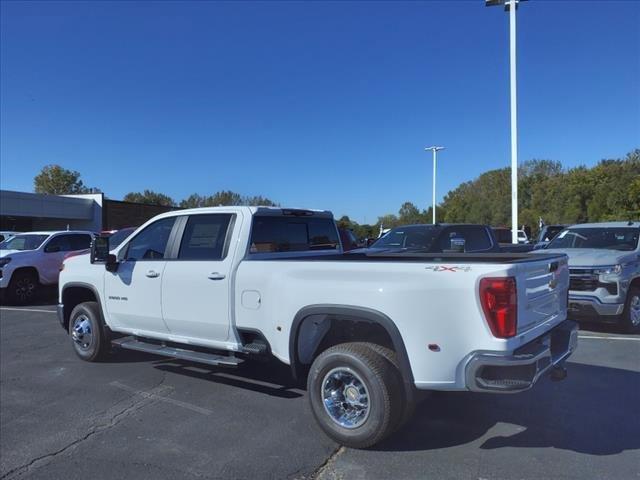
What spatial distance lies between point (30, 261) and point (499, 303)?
1281 centimetres

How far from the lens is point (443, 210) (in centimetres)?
8869

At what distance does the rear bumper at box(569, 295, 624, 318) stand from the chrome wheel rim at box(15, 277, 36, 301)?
12407 mm

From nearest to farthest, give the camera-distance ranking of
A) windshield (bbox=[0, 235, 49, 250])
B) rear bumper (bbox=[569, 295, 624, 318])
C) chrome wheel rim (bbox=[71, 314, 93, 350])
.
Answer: chrome wheel rim (bbox=[71, 314, 93, 350]) → rear bumper (bbox=[569, 295, 624, 318]) → windshield (bbox=[0, 235, 49, 250])

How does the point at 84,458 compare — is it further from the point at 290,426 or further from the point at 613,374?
the point at 613,374

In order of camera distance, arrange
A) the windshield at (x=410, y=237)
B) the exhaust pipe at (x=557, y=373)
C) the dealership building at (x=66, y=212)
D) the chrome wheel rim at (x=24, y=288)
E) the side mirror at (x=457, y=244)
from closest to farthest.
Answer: the exhaust pipe at (x=557, y=373) < the side mirror at (x=457, y=244) < the windshield at (x=410, y=237) < the chrome wheel rim at (x=24, y=288) < the dealership building at (x=66, y=212)

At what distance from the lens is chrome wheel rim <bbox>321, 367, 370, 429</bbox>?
3959 millimetres

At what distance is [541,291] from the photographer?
4.01 m

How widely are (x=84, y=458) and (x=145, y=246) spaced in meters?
2.57

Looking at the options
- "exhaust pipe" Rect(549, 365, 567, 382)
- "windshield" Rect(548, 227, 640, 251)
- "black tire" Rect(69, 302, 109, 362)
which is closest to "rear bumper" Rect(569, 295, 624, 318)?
"windshield" Rect(548, 227, 640, 251)

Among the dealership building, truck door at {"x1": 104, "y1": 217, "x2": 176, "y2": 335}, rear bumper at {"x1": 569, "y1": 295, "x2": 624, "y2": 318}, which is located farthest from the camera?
the dealership building

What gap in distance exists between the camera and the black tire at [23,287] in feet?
41.6

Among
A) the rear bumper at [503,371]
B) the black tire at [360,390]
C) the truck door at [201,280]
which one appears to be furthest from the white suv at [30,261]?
the rear bumper at [503,371]

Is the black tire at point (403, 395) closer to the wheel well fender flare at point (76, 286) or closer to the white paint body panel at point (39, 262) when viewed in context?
the wheel well fender flare at point (76, 286)

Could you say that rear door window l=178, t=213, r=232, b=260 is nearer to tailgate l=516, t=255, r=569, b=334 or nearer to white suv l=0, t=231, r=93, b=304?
tailgate l=516, t=255, r=569, b=334
